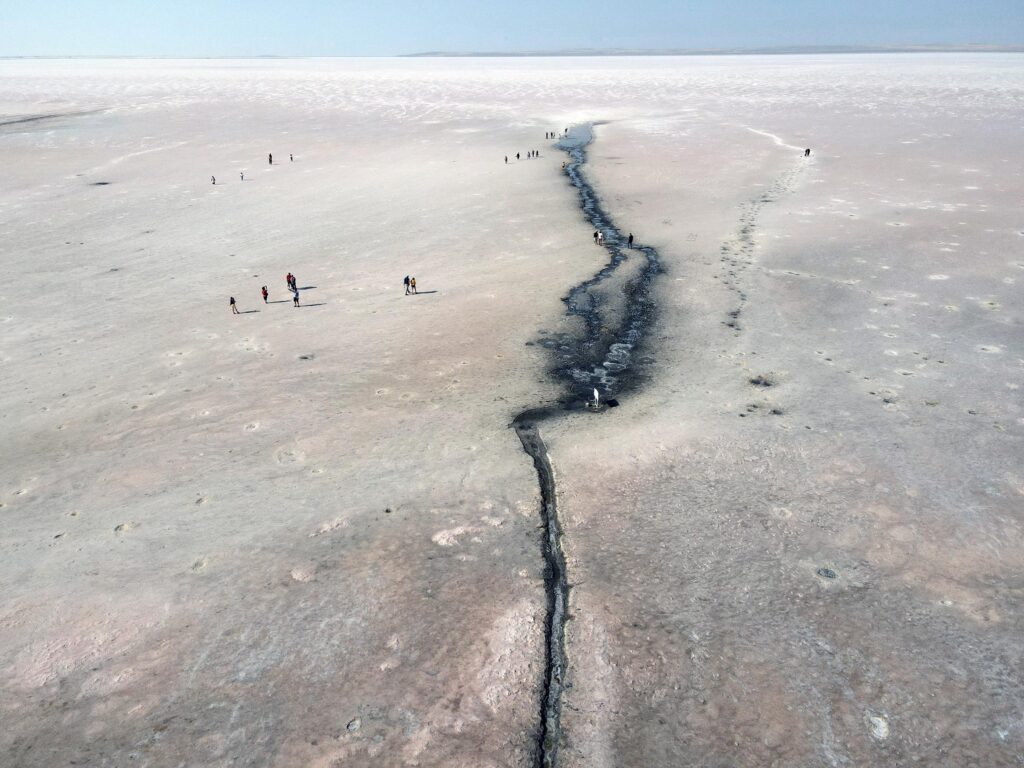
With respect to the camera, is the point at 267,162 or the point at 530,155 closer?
the point at 530,155

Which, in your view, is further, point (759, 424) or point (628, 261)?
point (628, 261)

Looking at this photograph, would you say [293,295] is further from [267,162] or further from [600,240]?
[267,162]

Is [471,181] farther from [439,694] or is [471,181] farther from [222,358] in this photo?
[439,694]

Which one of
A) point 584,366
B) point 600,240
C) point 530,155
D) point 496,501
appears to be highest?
point 496,501

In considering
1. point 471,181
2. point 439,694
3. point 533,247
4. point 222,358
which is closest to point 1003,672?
point 439,694

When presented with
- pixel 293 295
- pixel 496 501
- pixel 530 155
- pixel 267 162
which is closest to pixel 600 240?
pixel 293 295
